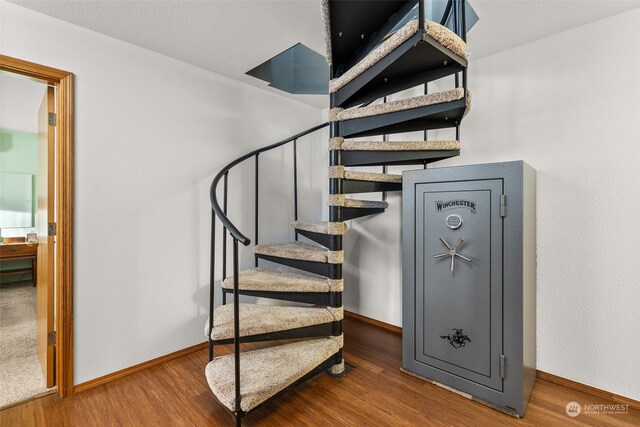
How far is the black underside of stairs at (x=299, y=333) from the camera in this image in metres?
1.83

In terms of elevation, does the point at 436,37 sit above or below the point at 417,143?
above

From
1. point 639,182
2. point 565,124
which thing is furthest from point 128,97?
point 639,182

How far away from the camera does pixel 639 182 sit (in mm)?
1786

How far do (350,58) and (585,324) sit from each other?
8.09 ft

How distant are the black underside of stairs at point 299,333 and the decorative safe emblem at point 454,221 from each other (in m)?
1.09

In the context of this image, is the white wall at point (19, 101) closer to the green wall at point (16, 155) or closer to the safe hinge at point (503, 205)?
the green wall at point (16, 155)

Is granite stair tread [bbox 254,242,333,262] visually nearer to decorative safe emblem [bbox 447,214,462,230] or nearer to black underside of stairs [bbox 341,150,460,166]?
black underside of stairs [bbox 341,150,460,166]

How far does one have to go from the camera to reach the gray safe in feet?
5.70

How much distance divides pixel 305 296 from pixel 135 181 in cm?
159

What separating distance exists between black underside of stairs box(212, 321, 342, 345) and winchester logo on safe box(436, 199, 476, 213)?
3.74 ft

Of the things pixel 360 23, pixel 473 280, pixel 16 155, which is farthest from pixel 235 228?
pixel 16 155

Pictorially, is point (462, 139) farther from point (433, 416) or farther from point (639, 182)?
point (433, 416)

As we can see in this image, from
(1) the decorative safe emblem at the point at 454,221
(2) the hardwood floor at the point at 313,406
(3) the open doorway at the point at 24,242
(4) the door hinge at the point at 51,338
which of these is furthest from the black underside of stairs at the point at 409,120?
(4) the door hinge at the point at 51,338

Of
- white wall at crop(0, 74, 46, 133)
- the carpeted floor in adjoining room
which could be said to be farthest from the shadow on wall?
the carpeted floor in adjoining room
